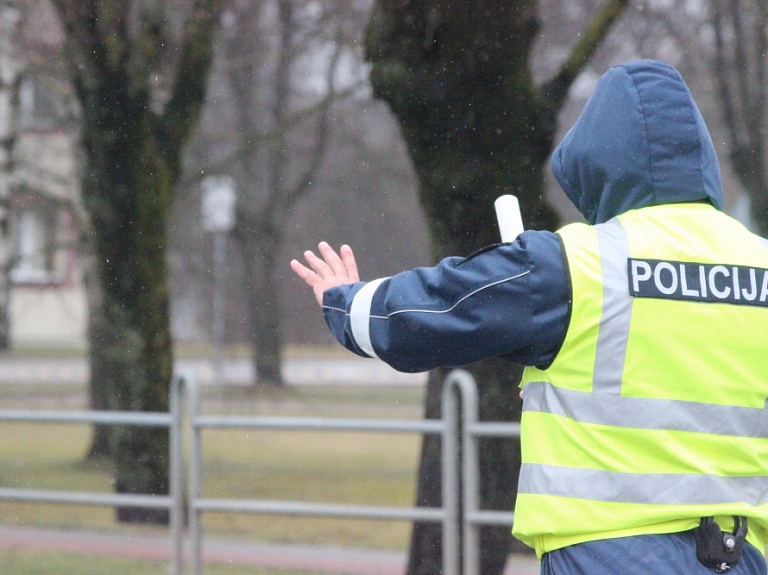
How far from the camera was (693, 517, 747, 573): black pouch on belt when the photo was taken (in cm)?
192

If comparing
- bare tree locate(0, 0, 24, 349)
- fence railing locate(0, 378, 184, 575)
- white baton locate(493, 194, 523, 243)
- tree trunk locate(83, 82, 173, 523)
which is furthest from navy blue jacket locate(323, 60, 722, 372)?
bare tree locate(0, 0, 24, 349)

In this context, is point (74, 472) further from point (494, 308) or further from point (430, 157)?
point (494, 308)

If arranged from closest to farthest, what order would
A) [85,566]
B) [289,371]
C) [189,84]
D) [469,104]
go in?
[469,104] < [85,566] < [189,84] < [289,371]

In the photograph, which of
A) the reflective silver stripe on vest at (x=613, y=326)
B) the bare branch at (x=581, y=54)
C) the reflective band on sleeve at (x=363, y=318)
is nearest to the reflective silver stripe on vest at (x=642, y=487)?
the reflective silver stripe on vest at (x=613, y=326)

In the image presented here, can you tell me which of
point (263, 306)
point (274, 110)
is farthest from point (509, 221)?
point (263, 306)

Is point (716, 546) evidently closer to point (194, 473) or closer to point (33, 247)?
point (194, 473)

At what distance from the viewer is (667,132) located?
2.07 m

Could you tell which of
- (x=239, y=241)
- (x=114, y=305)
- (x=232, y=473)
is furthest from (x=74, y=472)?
(x=239, y=241)

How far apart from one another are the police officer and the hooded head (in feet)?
0.13

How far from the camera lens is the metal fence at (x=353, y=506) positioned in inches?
183

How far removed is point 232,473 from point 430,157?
593 centimetres

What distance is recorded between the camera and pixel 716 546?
1.93 metres

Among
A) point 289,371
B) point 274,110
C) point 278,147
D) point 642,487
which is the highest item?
point 274,110

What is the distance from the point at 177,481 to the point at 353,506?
93 cm
